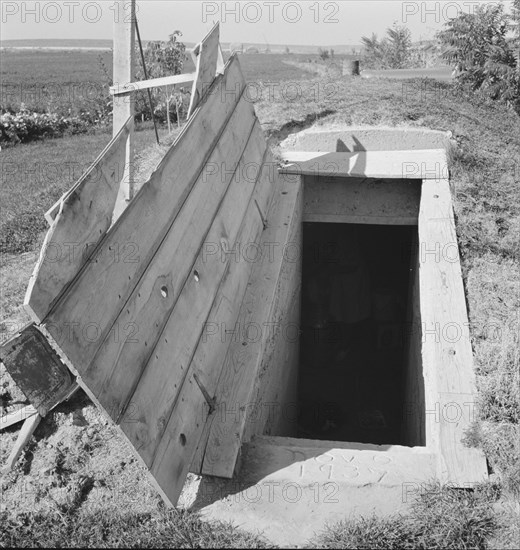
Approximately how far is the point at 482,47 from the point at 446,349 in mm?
10319

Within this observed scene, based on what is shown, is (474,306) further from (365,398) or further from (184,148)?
(365,398)

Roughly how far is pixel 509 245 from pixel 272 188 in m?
2.27

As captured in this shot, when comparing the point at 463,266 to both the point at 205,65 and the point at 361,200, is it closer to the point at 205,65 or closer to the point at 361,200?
the point at 361,200

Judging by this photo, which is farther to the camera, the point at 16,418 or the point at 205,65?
the point at 205,65

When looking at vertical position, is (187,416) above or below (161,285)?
below

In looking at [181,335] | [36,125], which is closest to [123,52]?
[181,335]

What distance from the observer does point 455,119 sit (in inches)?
332

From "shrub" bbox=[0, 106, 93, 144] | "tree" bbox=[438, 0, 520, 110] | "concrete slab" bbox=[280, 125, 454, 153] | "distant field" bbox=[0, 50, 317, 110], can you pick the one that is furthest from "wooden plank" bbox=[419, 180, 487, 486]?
"shrub" bbox=[0, 106, 93, 144]

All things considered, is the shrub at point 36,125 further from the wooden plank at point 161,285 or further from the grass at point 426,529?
the grass at point 426,529

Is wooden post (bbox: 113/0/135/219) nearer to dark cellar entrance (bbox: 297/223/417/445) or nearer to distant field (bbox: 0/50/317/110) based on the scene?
dark cellar entrance (bbox: 297/223/417/445)

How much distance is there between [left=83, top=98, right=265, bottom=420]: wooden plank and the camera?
10.3 ft

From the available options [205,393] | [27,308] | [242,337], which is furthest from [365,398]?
[27,308]

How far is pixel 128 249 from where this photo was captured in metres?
Result: 3.58

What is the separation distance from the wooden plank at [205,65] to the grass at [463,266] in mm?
2407
